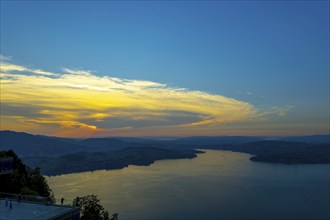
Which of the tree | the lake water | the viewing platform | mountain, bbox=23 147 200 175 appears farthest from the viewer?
mountain, bbox=23 147 200 175

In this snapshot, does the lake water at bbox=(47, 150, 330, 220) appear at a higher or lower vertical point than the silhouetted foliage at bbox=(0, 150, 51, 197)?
lower

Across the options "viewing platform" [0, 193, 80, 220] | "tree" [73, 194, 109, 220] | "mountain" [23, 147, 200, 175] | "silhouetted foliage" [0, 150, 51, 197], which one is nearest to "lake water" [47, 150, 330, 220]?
"silhouetted foliage" [0, 150, 51, 197]

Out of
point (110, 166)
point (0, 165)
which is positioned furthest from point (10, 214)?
point (110, 166)

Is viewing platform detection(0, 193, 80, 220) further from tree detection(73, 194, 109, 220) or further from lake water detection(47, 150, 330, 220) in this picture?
lake water detection(47, 150, 330, 220)

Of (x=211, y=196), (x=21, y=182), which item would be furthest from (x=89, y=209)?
(x=211, y=196)

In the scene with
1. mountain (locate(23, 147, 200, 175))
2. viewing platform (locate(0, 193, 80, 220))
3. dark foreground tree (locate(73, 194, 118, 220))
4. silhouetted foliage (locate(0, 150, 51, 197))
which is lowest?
mountain (locate(23, 147, 200, 175))

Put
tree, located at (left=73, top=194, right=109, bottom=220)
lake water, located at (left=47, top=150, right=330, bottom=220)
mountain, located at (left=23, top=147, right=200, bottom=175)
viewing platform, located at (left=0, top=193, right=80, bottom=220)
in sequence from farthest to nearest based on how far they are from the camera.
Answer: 1. mountain, located at (left=23, top=147, right=200, bottom=175)
2. lake water, located at (left=47, top=150, right=330, bottom=220)
3. tree, located at (left=73, top=194, right=109, bottom=220)
4. viewing platform, located at (left=0, top=193, right=80, bottom=220)

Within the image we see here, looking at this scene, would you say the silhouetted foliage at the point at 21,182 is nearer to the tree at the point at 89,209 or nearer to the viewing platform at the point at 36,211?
the tree at the point at 89,209

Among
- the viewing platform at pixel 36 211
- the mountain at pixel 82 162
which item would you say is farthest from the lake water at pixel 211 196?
the viewing platform at pixel 36 211

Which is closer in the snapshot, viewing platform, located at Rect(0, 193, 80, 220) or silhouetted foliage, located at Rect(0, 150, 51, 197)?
viewing platform, located at Rect(0, 193, 80, 220)
